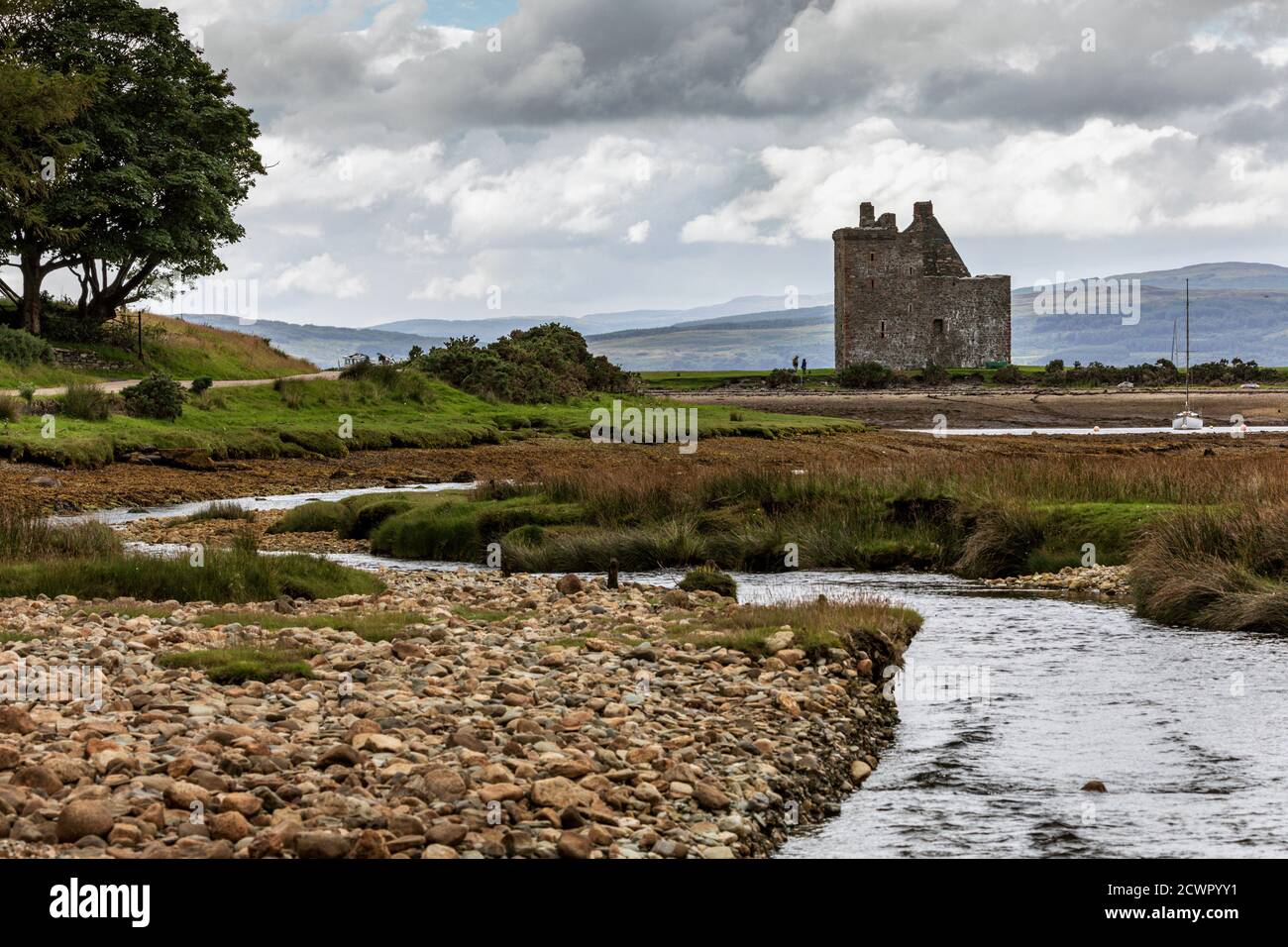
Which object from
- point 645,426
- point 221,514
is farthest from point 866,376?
point 221,514

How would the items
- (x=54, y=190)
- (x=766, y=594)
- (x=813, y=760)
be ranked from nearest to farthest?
(x=813, y=760), (x=766, y=594), (x=54, y=190)

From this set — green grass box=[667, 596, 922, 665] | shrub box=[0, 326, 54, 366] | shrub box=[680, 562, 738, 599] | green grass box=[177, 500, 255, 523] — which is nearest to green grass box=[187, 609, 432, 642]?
green grass box=[667, 596, 922, 665]

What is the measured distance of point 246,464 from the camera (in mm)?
44031

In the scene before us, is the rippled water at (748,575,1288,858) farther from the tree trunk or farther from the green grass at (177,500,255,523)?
the tree trunk

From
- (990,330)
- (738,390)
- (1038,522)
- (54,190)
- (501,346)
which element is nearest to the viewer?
(1038,522)

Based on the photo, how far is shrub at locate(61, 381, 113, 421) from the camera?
151 feet

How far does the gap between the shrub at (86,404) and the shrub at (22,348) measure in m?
6.65

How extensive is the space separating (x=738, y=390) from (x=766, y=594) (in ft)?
287

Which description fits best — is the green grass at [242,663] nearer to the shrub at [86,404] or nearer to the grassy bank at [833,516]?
the grassy bank at [833,516]

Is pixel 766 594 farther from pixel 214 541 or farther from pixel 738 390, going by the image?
pixel 738 390

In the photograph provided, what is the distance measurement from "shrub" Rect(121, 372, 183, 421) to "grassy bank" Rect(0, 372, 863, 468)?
23.8 inches

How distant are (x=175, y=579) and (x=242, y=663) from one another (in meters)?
6.50
